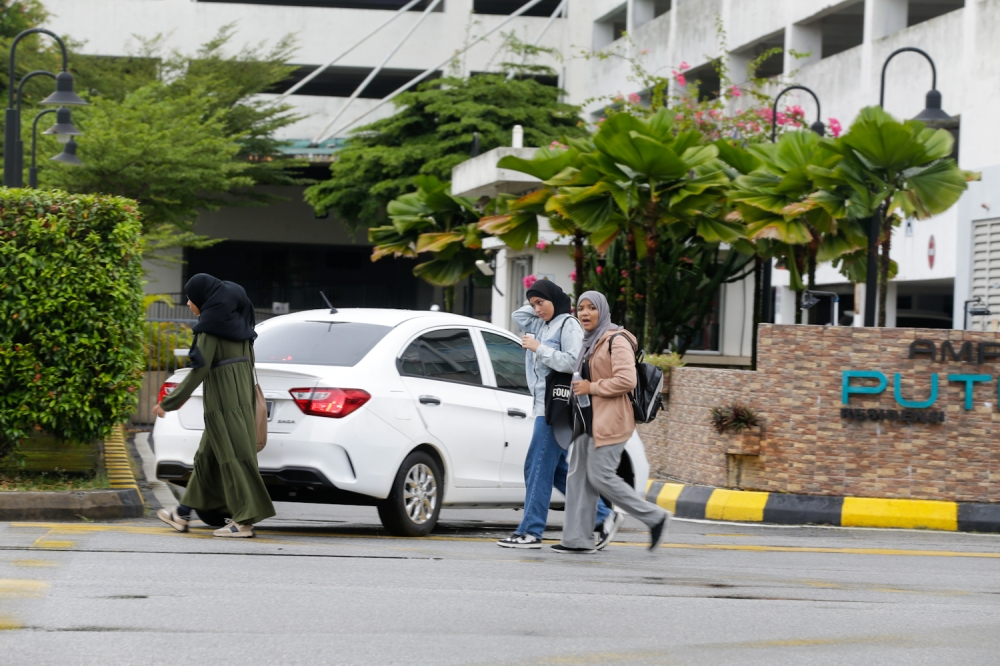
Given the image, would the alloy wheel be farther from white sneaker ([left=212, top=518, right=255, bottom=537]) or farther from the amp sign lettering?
the amp sign lettering

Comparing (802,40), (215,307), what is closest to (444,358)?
(215,307)

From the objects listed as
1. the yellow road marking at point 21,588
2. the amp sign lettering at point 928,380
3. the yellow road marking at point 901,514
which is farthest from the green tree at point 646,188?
the yellow road marking at point 21,588

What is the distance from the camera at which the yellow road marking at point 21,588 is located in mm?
6645

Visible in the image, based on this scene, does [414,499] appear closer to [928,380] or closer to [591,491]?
[591,491]

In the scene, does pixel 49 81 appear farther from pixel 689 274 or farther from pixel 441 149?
pixel 689 274

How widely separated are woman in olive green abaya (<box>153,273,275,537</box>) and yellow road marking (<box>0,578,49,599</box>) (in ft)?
6.48

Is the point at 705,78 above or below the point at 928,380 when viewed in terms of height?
above

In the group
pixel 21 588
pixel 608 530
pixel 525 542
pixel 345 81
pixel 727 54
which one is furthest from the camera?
pixel 345 81

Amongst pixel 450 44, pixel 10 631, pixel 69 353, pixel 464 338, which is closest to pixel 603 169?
pixel 464 338

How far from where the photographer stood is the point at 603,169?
1592cm

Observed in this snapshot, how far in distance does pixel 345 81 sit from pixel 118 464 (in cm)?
4341

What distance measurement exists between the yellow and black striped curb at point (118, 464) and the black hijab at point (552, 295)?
12.4 feet

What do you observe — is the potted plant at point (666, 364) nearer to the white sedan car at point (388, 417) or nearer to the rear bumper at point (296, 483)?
Result: the white sedan car at point (388, 417)

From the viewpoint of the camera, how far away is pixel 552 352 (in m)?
9.00
